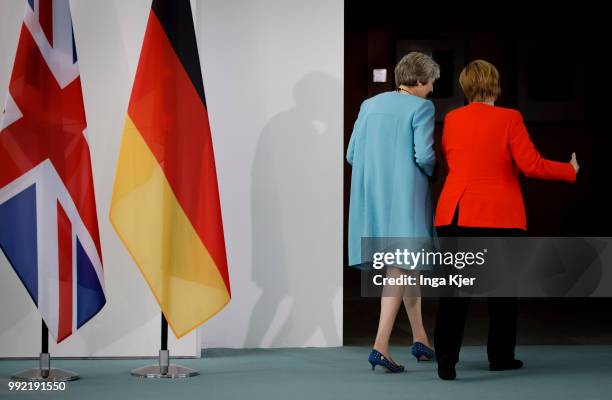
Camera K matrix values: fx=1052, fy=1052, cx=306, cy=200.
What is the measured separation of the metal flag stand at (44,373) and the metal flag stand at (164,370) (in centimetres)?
31

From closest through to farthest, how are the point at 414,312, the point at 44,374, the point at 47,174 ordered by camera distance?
the point at 47,174, the point at 44,374, the point at 414,312

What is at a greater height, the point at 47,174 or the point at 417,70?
the point at 417,70

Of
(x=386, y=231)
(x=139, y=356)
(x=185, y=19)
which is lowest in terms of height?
(x=139, y=356)

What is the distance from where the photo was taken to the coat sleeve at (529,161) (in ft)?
15.0

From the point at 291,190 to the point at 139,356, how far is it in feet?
3.91

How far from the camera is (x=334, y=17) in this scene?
5672 mm

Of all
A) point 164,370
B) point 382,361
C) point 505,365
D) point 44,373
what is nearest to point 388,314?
point 382,361

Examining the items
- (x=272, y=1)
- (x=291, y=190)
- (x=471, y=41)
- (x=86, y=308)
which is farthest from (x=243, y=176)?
(x=471, y=41)

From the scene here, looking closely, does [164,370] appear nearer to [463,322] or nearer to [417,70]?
[463,322]

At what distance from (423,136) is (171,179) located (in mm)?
1130

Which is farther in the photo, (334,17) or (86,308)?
(334,17)

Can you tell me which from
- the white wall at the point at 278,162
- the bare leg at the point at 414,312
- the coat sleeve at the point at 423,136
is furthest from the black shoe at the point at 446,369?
the white wall at the point at 278,162

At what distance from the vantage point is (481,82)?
472 centimetres

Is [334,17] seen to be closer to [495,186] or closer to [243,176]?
[243,176]
